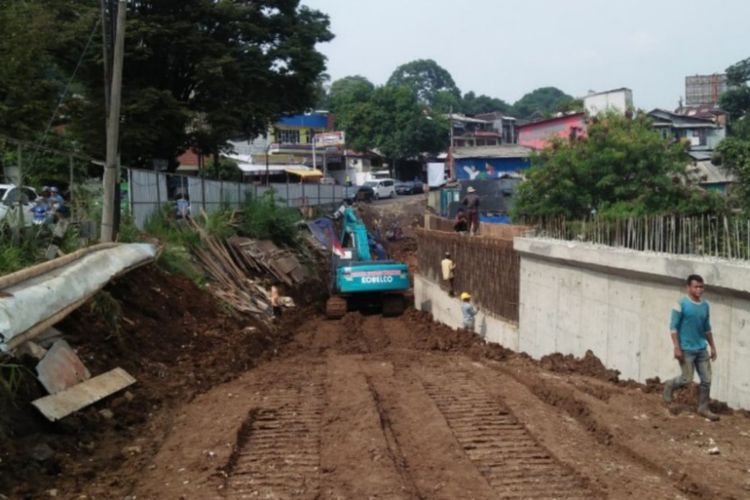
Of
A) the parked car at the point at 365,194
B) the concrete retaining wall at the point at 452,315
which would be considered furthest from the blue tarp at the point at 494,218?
the parked car at the point at 365,194

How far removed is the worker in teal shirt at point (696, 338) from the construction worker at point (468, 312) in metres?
9.10

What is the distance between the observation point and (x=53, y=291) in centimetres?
873

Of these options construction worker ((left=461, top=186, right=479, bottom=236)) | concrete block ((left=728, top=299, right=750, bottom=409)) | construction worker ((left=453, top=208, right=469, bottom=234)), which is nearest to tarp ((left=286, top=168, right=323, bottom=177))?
construction worker ((left=453, top=208, right=469, bottom=234))

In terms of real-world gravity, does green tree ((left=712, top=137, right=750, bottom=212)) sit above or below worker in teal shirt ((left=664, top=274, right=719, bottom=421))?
above

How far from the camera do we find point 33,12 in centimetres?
2536

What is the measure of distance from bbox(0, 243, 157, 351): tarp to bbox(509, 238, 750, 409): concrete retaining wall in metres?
7.38

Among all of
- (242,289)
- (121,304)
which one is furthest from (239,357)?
(242,289)

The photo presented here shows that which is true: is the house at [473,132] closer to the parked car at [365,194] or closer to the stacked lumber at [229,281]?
the parked car at [365,194]

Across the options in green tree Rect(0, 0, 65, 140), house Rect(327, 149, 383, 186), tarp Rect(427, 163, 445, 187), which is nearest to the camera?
green tree Rect(0, 0, 65, 140)

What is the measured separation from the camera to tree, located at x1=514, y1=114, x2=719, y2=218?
65.9 feet

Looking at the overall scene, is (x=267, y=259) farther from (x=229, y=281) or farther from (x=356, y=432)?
(x=356, y=432)

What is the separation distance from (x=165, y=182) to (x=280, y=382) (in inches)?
548

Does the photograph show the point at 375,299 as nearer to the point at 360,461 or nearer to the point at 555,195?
the point at 555,195

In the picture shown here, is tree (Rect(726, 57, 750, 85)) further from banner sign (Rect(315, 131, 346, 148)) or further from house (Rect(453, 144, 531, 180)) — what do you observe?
banner sign (Rect(315, 131, 346, 148))
